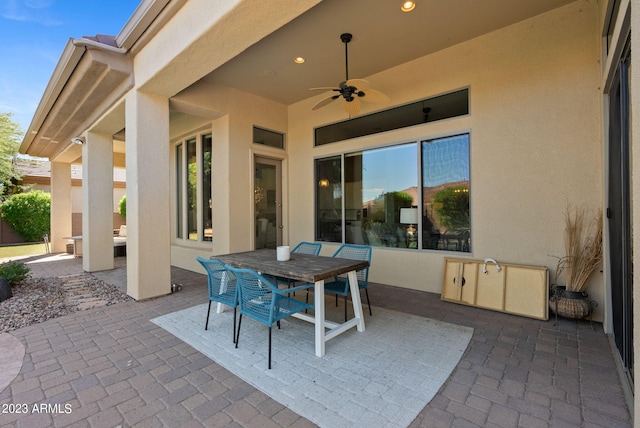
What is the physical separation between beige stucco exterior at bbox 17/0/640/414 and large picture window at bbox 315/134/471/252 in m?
0.18

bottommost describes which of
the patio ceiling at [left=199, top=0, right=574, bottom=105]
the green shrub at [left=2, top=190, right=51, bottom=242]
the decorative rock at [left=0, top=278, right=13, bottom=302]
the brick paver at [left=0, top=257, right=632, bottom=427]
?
the brick paver at [left=0, top=257, right=632, bottom=427]

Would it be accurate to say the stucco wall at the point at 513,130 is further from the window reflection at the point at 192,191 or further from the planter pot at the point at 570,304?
the window reflection at the point at 192,191

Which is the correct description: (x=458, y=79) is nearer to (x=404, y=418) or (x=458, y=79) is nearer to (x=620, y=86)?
(x=620, y=86)

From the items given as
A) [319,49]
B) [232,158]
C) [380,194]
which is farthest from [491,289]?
[232,158]

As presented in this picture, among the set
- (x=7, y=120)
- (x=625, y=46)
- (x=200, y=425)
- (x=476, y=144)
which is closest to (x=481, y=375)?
(x=200, y=425)

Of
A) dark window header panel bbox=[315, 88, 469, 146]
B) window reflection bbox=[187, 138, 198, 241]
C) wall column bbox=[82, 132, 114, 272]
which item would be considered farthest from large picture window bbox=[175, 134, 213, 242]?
dark window header panel bbox=[315, 88, 469, 146]

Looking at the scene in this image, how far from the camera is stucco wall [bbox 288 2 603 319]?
3.26m

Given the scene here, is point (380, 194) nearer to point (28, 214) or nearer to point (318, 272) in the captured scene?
point (318, 272)

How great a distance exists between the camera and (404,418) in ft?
5.69

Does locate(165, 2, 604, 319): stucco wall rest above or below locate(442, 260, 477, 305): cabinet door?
above

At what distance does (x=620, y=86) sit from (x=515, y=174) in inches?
59.0

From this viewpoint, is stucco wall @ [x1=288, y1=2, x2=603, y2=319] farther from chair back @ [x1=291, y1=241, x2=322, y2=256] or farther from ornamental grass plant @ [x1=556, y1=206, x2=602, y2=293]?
chair back @ [x1=291, y1=241, x2=322, y2=256]

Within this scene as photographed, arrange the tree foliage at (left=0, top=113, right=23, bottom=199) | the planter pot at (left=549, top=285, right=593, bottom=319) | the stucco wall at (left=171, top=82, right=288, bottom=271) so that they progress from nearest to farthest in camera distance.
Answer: the planter pot at (left=549, top=285, right=593, bottom=319)
the stucco wall at (left=171, top=82, right=288, bottom=271)
the tree foliage at (left=0, top=113, right=23, bottom=199)

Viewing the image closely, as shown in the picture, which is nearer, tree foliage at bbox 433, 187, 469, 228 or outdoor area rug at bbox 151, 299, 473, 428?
outdoor area rug at bbox 151, 299, 473, 428
